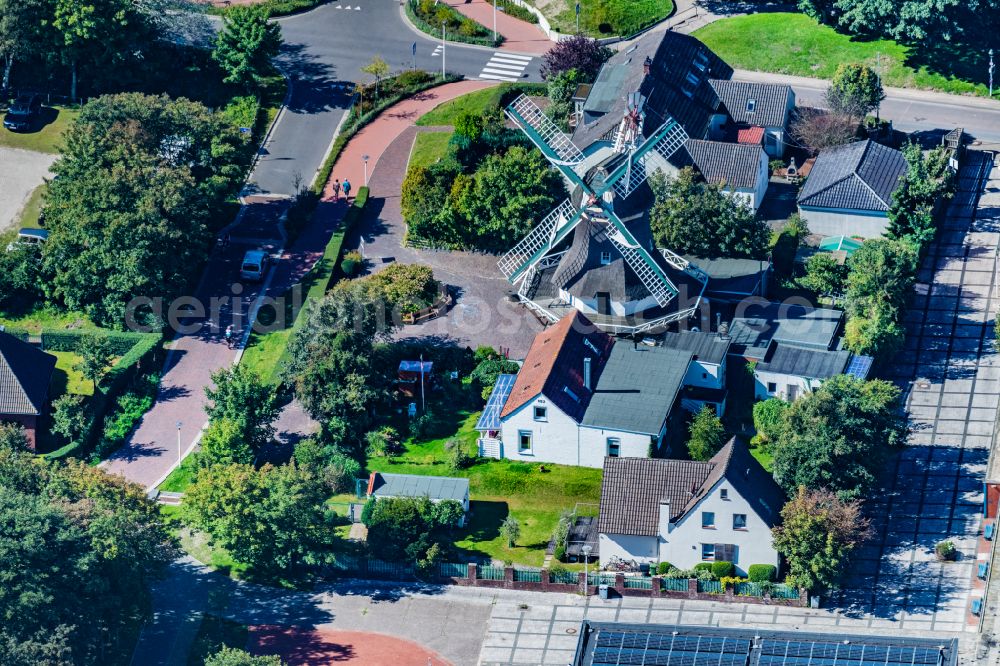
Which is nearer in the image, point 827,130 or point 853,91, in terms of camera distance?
point 827,130

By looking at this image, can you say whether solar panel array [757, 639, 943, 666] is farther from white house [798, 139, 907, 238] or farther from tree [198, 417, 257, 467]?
white house [798, 139, 907, 238]

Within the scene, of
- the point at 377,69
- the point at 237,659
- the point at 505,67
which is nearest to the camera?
the point at 237,659

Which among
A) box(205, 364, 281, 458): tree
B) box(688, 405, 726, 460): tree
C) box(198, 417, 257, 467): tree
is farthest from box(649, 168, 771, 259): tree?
box(198, 417, 257, 467): tree

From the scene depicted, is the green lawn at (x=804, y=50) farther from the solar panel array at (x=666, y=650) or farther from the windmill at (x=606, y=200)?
the solar panel array at (x=666, y=650)

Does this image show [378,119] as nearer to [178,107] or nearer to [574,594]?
[178,107]

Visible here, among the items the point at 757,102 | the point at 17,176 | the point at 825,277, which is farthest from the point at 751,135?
the point at 17,176

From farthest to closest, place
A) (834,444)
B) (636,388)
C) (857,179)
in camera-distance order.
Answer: (857,179)
(636,388)
(834,444)

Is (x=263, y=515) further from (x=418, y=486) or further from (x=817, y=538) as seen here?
(x=817, y=538)
